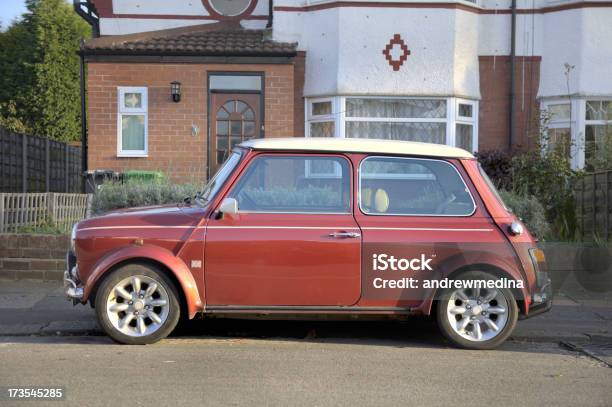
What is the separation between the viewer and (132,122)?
1442 cm

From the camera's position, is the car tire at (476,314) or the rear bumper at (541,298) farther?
the rear bumper at (541,298)

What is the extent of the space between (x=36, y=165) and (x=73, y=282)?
1139 centimetres

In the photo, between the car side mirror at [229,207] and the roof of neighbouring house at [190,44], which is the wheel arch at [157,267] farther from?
the roof of neighbouring house at [190,44]

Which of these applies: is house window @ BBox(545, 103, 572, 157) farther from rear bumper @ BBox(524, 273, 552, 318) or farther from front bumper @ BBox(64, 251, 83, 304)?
front bumper @ BBox(64, 251, 83, 304)

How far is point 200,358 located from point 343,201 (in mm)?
1751

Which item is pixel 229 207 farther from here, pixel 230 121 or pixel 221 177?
pixel 230 121

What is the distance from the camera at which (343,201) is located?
6625 mm

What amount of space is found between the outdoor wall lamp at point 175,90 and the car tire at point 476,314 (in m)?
8.67

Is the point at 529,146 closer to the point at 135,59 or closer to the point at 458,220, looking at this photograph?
the point at 135,59

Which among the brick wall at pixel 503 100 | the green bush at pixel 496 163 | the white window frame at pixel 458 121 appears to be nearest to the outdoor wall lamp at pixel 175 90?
the white window frame at pixel 458 121

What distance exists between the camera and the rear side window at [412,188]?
6.67 m

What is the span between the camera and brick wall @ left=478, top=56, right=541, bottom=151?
14.7m

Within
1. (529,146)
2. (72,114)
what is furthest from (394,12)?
(72,114)

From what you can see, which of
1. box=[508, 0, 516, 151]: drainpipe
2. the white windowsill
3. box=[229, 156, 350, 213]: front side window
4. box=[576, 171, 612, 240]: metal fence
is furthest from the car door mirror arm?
box=[508, 0, 516, 151]: drainpipe
